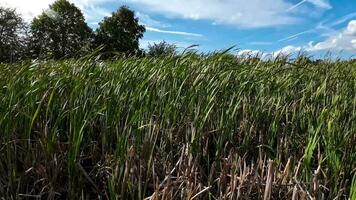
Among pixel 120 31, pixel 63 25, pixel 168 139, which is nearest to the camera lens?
pixel 168 139

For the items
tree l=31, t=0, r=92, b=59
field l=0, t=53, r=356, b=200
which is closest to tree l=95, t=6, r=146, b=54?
tree l=31, t=0, r=92, b=59

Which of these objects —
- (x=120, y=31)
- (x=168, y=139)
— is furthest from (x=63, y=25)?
(x=168, y=139)

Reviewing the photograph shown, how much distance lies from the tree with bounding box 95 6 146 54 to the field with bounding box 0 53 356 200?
4298 centimetres

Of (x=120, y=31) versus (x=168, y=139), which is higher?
(x=120, y=31)

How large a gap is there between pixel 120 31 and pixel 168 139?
45.5 m

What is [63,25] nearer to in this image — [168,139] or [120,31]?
[120,31]

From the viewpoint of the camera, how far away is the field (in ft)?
7.95

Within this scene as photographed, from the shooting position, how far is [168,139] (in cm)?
282

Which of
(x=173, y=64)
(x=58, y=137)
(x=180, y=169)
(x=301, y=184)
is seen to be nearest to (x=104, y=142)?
(x=58, y=137)

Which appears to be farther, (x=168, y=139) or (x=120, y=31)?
(x=120, y=31)

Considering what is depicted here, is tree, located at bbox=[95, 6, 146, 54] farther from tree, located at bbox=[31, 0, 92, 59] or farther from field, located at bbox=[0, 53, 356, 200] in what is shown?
field, located at bbox=[0, 53, 356, 200]

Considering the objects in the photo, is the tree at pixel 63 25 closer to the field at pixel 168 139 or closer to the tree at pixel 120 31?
the tree at pixel 120 31

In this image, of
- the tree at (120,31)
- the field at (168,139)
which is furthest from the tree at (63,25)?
the field at (168,139)

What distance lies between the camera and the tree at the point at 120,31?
4662cm
